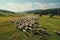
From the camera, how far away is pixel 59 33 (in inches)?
984

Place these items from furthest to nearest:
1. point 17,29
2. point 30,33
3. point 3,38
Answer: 1. point 17,29
2. point 30,33
3. point 3,38

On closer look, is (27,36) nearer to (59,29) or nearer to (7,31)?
(7,31)

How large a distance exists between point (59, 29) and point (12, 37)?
842 cm

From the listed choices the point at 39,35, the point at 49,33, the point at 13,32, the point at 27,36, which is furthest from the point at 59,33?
the point at 13,32

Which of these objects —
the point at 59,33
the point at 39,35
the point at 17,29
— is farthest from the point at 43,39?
the point at 17,29

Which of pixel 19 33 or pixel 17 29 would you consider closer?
pixel 19 33

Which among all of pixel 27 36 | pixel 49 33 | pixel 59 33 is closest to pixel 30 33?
pixel 27 36

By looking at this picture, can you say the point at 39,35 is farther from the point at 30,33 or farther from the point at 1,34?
the point at 1,34

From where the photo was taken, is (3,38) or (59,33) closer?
(3,38)

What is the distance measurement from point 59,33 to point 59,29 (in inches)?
85.9

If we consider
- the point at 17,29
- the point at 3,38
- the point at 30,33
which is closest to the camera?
the point at 3,38

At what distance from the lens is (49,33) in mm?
24891

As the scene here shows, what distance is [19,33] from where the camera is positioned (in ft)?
80.2

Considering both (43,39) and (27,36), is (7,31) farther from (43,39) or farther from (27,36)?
(43,39)
